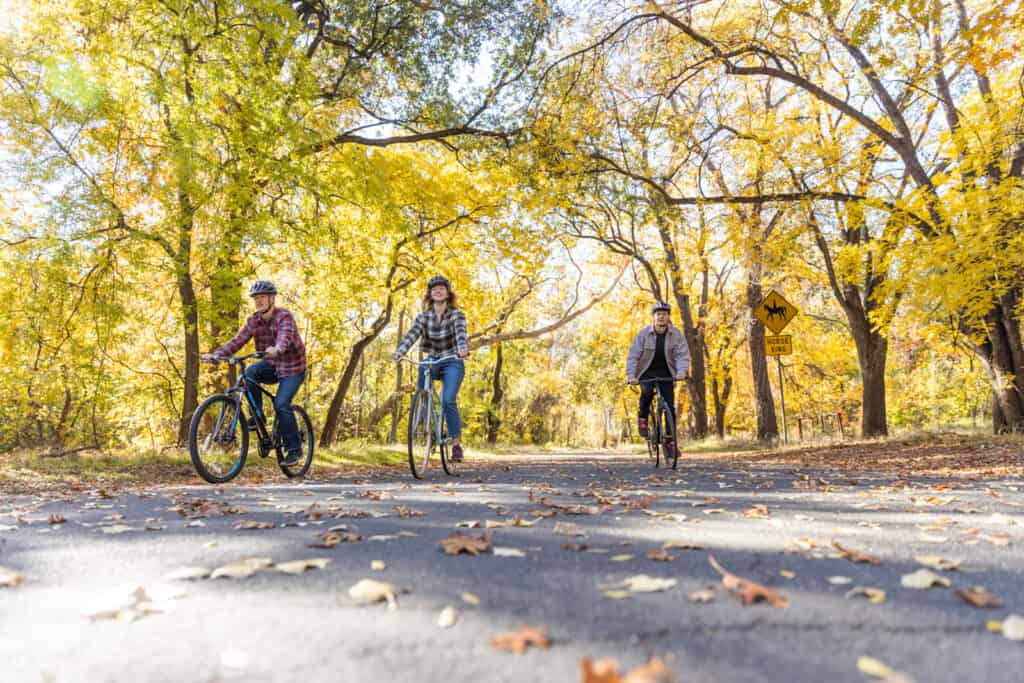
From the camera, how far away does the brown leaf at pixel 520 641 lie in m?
1.62

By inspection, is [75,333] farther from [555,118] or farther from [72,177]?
[555,118]

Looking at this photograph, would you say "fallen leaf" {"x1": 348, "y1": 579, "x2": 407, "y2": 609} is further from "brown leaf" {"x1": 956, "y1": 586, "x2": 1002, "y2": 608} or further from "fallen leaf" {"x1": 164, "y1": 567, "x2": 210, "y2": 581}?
"brown leaf" {"x1": 956, "y1": 586, "x2": 1002, "y2": 608}

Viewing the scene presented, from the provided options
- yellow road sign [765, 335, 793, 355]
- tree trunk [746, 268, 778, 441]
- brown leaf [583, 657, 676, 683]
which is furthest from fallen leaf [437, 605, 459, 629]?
tree trunk [746, 268, 778, 441]

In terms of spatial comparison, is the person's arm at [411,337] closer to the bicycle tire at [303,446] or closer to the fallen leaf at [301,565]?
the bicycle tire at [303,446]

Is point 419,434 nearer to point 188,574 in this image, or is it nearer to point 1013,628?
point 188,574

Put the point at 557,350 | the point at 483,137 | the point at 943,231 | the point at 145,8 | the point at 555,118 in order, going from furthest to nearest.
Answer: the point at 557,350
the point at 483,137
the point at 555,118
the point at 943,231
the point at 145,8

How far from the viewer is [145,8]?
9.16m

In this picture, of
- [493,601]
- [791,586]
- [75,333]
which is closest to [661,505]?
[791,586]

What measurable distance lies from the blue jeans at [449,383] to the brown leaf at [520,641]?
5.45m

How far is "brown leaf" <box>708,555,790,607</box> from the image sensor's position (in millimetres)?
2006

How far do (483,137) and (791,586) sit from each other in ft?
36.4

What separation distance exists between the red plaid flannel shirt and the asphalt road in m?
2.70

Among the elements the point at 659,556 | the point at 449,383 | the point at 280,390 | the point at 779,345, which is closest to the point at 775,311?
the point at 779,345

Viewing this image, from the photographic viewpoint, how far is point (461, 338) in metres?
7.02
